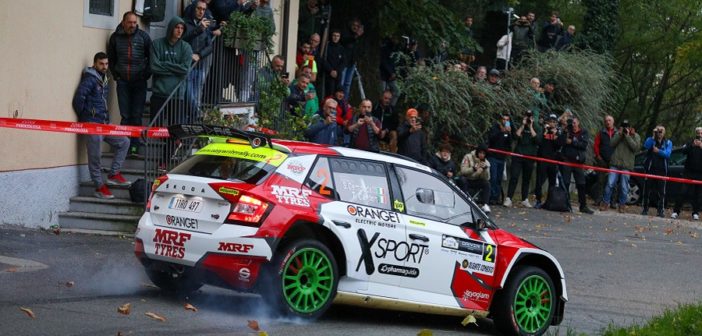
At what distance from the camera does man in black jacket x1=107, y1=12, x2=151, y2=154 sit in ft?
54.6

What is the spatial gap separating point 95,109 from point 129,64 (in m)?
0.88

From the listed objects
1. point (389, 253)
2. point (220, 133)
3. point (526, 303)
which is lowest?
point (526, 303)

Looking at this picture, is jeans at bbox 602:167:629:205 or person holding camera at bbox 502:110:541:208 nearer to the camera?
person holding camera at bbox 502:110:541:208

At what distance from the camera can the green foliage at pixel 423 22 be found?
25734 mm

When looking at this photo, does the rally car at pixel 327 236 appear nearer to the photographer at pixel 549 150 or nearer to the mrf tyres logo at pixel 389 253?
the mrf tyres logo at pixel 389 253

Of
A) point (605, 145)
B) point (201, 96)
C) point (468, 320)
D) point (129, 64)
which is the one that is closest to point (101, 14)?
point (129, 64)

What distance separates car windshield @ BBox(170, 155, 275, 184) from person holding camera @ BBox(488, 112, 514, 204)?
1333cm

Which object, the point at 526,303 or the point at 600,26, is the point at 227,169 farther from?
the point at 600,26

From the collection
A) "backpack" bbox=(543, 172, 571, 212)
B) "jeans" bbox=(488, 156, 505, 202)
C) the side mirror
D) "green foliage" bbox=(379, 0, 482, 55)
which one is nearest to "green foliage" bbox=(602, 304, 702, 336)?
the side mirror

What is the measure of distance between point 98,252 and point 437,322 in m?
4.05

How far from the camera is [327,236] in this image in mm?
10734

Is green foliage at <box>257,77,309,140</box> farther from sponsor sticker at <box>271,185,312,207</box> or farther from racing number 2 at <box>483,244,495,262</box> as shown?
sponsor sticker at <box>271,185,312,207</box>

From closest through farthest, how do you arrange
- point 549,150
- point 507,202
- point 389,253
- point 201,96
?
point 389,253 → point 201,96 → point 507,202 → point 549,150

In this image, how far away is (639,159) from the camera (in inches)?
1197
